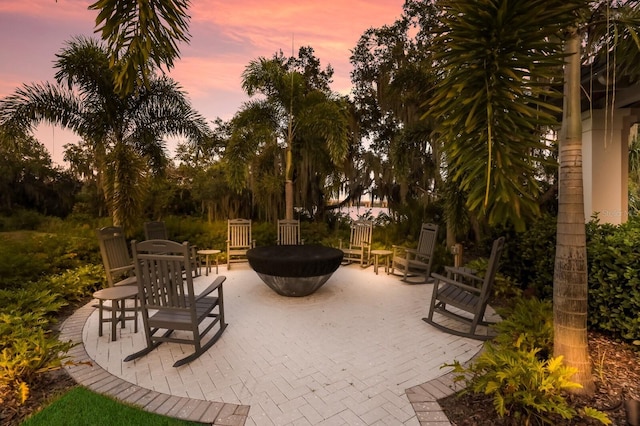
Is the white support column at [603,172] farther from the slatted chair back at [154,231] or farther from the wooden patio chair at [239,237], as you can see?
the slatted chair back at [154,231]

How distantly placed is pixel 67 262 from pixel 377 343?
516 centimetres

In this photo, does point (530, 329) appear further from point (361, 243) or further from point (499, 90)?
point (361, 243)

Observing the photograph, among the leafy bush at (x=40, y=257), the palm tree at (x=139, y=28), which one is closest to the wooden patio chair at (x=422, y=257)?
the palm tree at (x=139, y=28)

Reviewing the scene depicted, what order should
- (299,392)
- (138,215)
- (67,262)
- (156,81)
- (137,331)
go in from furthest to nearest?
(156,81) → (138,215) → (67,262) → (137,331) → (299,392)

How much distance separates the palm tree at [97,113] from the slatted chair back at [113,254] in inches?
59.6

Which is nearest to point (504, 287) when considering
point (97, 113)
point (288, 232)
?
point (288, 232)

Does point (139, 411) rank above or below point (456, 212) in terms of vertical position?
below

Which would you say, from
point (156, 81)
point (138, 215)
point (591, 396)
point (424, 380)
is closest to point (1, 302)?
point (138, 215)

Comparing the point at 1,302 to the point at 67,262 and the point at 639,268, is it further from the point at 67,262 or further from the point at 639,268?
the point at 639,268

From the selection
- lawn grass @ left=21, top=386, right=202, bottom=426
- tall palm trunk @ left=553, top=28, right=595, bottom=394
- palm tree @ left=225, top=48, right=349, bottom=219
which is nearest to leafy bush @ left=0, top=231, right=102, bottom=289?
lawn grass @ left=21, top=386, right=202, bottom=426

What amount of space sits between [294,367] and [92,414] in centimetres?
151

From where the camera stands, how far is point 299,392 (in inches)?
97.0

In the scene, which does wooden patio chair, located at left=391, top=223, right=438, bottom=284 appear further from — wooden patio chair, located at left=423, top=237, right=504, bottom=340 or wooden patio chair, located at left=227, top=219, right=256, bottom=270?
wooden patio chair, located at left=227, top=219, right=256, bottom=270

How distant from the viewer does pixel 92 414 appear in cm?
213
